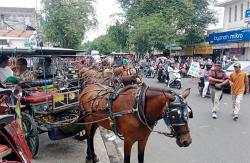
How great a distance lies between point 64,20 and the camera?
78.7 feet

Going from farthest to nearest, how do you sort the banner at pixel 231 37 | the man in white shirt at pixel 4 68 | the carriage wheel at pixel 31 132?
the banner at pixel 231 37
the man in white shirt at pixel 4 68
the carriage wheel at pixel 31 132

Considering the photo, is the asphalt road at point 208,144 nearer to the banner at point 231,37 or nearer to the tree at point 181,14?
the banner at point 231,37

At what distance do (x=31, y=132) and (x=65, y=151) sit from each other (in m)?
1.00

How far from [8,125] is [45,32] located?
23.0 m

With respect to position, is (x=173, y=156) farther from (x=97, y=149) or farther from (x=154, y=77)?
(x=154, y=77)

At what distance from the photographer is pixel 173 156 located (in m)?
6.78

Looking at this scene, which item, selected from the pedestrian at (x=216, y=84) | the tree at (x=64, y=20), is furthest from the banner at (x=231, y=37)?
the pedestrian at (x=216, y=84)

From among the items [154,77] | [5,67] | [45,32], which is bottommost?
[154,77]

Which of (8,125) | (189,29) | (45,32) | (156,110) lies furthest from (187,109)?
(189,29)

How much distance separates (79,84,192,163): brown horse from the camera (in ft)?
15.0

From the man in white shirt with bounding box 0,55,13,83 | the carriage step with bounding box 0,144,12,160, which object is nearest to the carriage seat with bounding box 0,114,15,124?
the carriage step with bounding box 0,144,12,160

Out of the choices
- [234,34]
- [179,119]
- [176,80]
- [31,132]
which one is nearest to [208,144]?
[179,119]

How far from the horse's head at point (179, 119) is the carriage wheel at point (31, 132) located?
2.75 meters

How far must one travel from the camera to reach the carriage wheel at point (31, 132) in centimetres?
617
